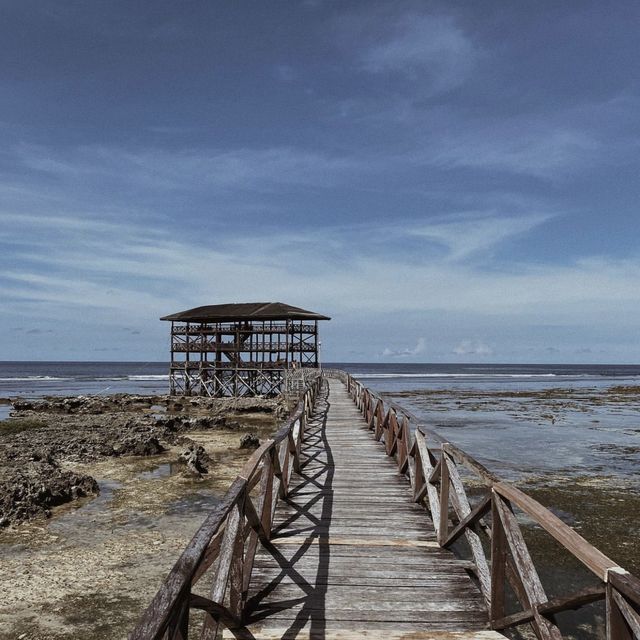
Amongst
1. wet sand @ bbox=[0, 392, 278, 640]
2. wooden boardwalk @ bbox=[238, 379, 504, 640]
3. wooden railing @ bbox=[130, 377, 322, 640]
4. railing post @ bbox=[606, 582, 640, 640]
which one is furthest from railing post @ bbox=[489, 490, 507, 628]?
wet sand @ bbox=[0, 392, 278, 640]

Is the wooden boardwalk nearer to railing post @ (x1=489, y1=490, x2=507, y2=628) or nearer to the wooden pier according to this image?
the wooden pier

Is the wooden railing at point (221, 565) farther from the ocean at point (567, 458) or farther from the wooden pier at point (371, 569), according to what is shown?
the ocean at point (567, 458)

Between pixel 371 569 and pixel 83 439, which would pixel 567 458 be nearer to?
pixel 371 569

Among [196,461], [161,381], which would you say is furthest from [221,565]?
[161,381]

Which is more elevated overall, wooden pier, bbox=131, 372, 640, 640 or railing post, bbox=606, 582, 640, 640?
railing post, bbox=606, 582, 640, 640

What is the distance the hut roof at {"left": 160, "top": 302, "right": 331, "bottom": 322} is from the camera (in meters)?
38.3

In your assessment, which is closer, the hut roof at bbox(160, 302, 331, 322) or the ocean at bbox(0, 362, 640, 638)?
the ocean at bbox(0, 362, 640, 638)

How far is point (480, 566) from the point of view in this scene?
465cm

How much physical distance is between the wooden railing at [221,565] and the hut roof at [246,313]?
31.4 m

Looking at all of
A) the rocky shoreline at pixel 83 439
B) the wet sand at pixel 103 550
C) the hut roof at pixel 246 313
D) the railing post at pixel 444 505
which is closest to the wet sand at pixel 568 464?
the railing post at pixel 444 505

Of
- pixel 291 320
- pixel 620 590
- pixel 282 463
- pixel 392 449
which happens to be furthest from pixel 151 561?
pixel 291 320

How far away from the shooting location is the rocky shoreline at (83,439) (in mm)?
11477

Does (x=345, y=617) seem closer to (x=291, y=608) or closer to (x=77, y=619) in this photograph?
(x=291, y=608)

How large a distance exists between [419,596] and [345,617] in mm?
744
